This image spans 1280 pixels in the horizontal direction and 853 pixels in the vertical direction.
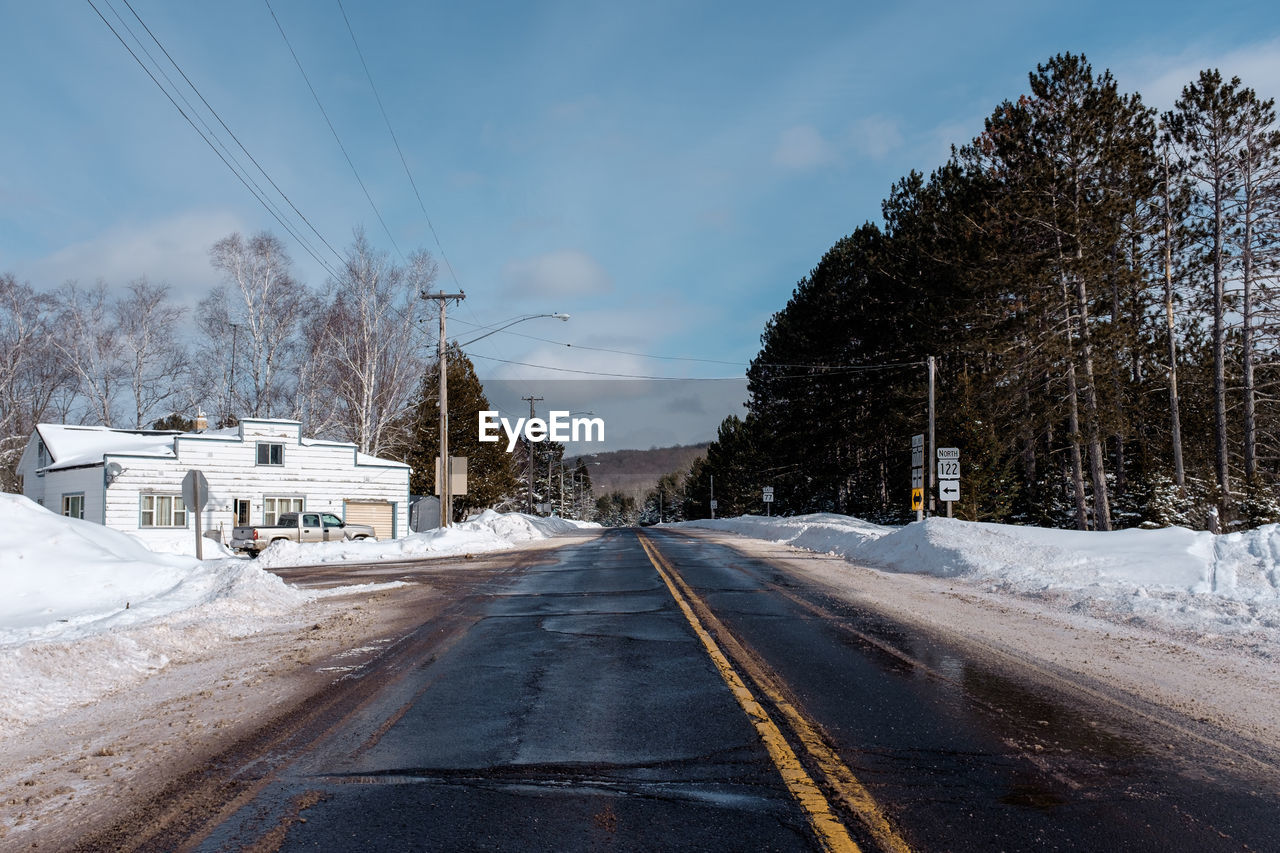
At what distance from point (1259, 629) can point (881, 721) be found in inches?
244

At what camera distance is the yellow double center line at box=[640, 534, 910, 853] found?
3834 mm

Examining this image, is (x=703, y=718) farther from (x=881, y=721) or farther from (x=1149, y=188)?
(x=1149, y=188)

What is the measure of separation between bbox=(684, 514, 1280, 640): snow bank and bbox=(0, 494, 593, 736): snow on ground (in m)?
11.1

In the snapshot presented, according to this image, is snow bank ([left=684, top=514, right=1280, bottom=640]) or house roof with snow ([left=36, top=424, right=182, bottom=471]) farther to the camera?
house roof with snow ([left=36, top=424, right=182, bottom=471])

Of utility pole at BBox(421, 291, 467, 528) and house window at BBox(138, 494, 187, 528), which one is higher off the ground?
utility pole at BBox(421, 291, 467, 528)

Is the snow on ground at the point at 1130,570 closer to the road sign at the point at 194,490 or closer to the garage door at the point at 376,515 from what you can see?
the road sign at the point at 194,490

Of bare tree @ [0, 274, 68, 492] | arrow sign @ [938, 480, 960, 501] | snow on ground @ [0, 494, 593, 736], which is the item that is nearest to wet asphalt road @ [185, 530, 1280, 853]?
snow on ground @ [0, 494, 593, 736]

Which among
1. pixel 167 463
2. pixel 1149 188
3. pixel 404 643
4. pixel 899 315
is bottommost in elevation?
pixel 404 643

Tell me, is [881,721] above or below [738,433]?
below

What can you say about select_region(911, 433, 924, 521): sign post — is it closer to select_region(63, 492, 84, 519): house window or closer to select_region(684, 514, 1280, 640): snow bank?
select_region(684, 514, 1280, 640): snow bank

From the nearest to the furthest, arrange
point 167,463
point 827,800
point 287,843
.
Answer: point 287,843, point 827,800, point 167,463

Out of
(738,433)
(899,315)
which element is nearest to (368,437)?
(899,315)

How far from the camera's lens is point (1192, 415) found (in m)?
38.2

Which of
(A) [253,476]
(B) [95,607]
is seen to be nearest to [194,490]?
(B) [95,607]
